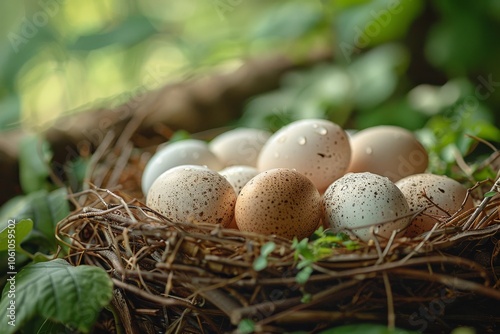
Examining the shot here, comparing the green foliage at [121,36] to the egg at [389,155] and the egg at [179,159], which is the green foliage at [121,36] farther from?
the egg at [389,155]

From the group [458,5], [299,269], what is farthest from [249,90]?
[299,269]

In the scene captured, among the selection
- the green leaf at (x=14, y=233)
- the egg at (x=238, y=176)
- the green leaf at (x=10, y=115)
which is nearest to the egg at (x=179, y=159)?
the egg at (x=238, y=176)

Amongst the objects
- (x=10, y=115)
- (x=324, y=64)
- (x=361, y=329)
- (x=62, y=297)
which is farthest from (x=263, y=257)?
→ (x=324, y=64)

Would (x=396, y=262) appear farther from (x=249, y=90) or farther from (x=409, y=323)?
(x=249, y=90)

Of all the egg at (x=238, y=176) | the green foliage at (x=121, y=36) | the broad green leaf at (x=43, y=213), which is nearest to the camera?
the egg at (x=238, y=176)

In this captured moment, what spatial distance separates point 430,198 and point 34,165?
0.96 metres

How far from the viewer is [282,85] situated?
2150mm

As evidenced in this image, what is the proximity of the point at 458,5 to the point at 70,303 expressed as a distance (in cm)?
166

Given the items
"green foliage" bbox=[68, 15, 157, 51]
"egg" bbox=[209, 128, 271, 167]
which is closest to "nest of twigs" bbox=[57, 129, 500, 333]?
"egg" bbox=[209, 128, 271, 167]

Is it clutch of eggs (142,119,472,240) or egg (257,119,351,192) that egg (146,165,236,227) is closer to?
clutch of eggs (142,119,472,240)

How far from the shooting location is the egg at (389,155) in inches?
43.6

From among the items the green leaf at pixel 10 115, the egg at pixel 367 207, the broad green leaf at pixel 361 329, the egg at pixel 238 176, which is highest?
the green leaf at pixel 10 115

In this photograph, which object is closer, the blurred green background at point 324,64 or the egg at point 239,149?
the egg at point 239,149

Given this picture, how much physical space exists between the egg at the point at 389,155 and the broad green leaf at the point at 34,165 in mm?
764
